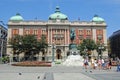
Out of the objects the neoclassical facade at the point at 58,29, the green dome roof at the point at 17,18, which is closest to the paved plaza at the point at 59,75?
the neoclassical facade at the point at 58,29

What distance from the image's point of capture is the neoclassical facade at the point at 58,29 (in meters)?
141

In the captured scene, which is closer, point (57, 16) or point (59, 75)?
point (59, 75)

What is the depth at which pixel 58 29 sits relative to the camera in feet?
465

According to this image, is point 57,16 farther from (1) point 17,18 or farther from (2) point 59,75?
(2) point 59,75

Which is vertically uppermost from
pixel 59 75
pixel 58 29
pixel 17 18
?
pixel 17 18

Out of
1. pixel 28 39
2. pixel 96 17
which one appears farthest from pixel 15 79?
pixel 96 17

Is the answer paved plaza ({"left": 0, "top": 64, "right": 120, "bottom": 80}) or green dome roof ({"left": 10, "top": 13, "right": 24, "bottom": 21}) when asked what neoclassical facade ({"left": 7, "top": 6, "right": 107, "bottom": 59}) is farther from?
paved plaza ({"left": 0, "top": 64, "right": 120, "bottom": 80})

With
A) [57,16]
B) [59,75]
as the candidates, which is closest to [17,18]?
[57,16]

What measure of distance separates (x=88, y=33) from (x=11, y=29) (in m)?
37.2

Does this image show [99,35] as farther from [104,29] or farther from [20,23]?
[20,23]

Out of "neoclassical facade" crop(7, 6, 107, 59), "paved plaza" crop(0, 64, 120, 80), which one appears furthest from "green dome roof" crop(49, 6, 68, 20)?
"paved plaza" crop(0, 64, 120, 80)

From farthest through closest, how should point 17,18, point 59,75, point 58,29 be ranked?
point 17,18
point 58,29
point 59,75

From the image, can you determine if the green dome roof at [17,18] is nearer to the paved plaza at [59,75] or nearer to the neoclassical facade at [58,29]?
the neoclassical facade at [58,29]

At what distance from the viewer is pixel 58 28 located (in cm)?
14162
